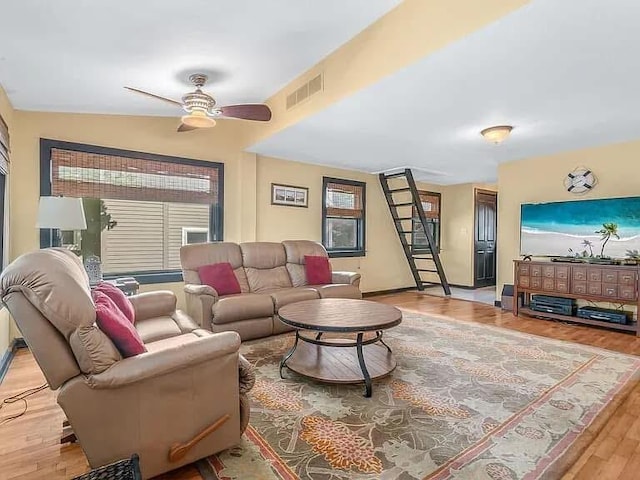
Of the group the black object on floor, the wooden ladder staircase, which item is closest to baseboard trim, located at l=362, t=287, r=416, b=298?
the wooden ladder staircase

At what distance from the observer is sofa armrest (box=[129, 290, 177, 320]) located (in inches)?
112

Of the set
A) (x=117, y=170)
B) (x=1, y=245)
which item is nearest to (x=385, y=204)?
(x=117, y=170)

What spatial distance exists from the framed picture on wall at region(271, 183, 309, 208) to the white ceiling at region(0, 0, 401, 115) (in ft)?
7.09

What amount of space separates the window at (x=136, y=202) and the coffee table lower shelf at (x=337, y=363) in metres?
2.46

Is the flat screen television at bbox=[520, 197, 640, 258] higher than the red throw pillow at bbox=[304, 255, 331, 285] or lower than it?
higher

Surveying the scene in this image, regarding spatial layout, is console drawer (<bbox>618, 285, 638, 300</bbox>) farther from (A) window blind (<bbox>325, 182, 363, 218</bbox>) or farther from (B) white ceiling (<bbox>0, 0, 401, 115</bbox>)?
(B) white ceiling (<bbox>0, 0, 401, 115</bbox>)

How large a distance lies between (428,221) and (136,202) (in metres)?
5.76

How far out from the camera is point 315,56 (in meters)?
3.20

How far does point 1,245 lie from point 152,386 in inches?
108

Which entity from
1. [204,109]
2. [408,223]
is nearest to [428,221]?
[408,223]

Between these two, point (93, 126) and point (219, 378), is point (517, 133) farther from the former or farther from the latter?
point (93, 126)

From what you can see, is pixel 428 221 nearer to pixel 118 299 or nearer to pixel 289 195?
pixel 289 195

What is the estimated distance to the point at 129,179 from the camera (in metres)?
4.29

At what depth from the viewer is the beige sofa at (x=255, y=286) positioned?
3617 millimetres
